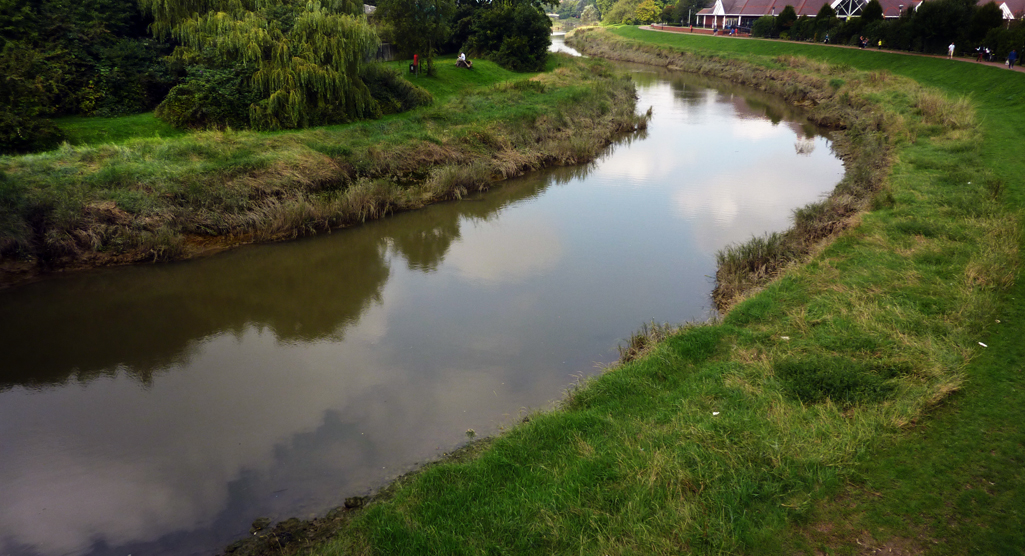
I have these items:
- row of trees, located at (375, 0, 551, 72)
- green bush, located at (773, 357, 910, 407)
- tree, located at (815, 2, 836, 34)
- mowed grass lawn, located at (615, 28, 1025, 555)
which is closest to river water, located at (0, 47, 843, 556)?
green bush, located at (773, 357, 910, 407)

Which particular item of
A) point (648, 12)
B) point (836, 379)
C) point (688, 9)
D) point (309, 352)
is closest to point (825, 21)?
point (688, 9)

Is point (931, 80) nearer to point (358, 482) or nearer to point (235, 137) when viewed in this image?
point (235, 137)

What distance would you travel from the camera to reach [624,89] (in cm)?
3055

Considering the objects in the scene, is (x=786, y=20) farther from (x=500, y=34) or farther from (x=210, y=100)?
(x=210, y=100)

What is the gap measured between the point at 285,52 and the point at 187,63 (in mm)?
3184

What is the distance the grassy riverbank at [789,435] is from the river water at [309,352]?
137 centimetres

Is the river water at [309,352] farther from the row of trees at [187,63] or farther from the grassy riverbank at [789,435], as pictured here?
the row of trees at [187,63]

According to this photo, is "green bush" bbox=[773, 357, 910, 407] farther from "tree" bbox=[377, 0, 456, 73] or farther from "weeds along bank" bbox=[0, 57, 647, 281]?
"tree" bbox=[377, 0, 456, 73]

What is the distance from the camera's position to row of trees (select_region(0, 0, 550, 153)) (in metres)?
14.8

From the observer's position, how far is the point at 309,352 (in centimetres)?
909

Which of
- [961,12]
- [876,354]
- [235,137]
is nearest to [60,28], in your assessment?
[235,137]

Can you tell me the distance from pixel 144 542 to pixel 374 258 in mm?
7586

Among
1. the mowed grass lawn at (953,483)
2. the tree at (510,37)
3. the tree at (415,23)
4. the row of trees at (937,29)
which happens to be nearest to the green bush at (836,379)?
the mowed grass lawn at (953,483)

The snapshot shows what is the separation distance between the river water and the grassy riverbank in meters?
1.37
